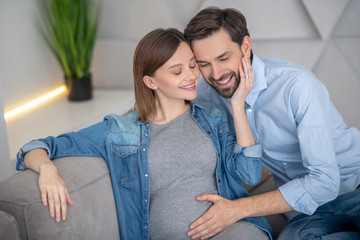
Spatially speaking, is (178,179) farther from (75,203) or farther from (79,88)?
(79,88)

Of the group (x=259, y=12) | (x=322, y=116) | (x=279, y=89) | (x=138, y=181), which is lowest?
(x=138, y=181)

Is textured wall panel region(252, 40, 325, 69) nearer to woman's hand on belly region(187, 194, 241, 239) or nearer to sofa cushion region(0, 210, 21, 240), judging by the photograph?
woman's hand on belly region(187, 194, 241, 239)

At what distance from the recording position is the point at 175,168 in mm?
1638

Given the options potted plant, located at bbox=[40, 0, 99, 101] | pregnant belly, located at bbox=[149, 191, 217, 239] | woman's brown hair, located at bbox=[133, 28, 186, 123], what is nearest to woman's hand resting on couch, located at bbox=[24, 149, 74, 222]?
pregnant belly, located at bbox=[149, 191, 217, 239]

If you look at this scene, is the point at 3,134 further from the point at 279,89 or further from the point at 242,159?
the point at 279,89

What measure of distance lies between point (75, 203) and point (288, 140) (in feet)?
2.90

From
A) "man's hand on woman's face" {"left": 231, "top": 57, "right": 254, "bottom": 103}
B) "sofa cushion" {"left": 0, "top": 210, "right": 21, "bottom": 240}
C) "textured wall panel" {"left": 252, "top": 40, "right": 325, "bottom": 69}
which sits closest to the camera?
"sofa cushion" {"left": 0, "top": 210, "right": 21, "bottom": 240}

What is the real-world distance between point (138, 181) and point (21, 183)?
44 centimetres

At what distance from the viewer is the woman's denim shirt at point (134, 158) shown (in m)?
1.60

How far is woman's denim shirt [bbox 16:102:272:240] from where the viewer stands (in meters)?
1.60

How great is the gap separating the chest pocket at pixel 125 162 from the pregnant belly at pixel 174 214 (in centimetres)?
14

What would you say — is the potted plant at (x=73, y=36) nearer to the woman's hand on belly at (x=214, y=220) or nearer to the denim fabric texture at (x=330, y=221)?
the woman's hand on belly at (x=214, y=220)

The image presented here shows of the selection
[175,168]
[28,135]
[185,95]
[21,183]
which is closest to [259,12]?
[185,95]

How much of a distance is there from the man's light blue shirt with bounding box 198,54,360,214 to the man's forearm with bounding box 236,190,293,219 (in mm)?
28
